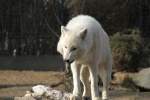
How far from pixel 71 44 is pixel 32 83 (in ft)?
19.4

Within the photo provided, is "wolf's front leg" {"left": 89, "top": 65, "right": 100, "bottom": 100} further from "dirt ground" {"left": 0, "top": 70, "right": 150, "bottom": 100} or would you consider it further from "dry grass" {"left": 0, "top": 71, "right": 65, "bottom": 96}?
"dry grass" {"left": 0, "top": 71, "right": 65, "bottom": 96}

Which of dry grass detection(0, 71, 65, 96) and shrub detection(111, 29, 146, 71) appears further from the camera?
shrub detection(111, 29, 146, 71)

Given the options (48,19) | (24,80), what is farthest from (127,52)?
(48,19)

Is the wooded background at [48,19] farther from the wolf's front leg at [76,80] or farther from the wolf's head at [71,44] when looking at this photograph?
the wolf's head at [71,44]

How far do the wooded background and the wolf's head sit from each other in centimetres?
801

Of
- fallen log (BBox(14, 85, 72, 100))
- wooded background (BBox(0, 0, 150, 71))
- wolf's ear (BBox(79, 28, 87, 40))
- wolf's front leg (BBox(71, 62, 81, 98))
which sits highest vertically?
wooded background (BBox(0, 0, 150, 71))

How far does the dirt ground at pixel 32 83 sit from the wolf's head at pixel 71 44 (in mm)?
3475

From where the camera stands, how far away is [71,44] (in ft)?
25.0

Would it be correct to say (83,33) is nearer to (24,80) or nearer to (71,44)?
(71,44)

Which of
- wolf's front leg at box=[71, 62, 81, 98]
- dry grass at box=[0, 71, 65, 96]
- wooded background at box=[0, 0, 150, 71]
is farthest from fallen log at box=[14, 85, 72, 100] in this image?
wooded background at box=[0, 0, 150, 71]

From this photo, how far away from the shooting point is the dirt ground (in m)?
11.6

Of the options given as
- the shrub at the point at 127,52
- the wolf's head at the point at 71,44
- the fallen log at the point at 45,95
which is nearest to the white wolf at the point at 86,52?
the wolf's head at the point at 71,44

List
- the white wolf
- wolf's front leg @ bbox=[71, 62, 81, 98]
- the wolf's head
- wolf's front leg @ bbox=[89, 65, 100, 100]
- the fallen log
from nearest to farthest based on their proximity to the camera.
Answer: the wolf's head < the white wolf < the fallen log < wolf's front leg @ bbox=[71, 62, 81, 98] < wolf's front leg @ bbox=[89, 65, 100, 100]

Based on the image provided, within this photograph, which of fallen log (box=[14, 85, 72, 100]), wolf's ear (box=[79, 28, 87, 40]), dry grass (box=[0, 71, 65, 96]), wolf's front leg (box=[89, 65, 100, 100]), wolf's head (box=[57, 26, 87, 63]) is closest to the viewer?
wolf's head (box=[57, 26, 87, 63])
